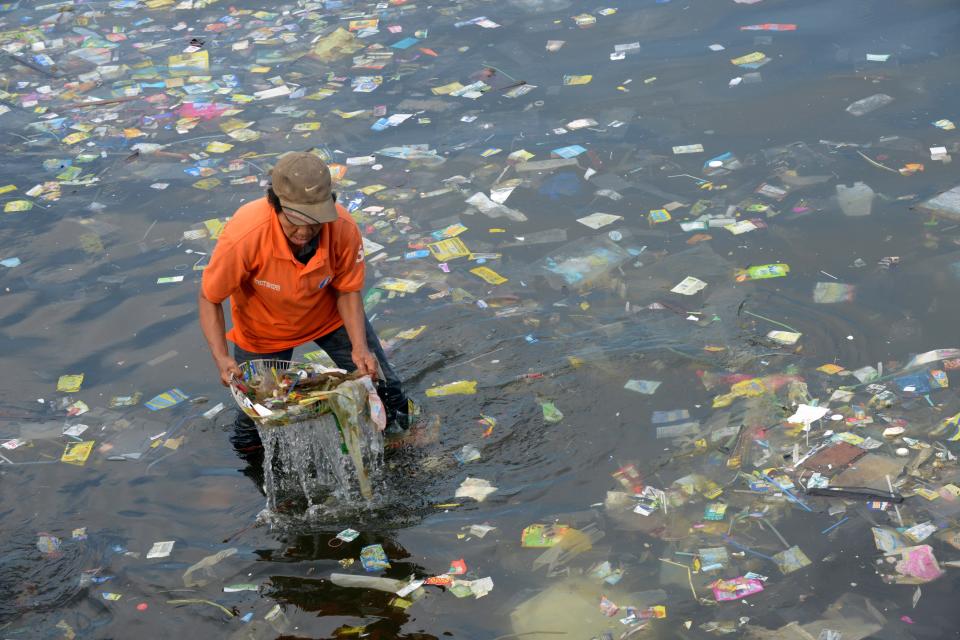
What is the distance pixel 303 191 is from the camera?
3.51 meters

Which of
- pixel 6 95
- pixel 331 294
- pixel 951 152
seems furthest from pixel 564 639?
pixel 6 95

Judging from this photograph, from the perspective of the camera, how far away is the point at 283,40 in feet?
30.3

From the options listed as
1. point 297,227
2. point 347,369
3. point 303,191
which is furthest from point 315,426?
point 303,191

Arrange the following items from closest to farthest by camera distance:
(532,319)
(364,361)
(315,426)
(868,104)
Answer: (364,361)
(315,426)
(532,319)
(868,104)

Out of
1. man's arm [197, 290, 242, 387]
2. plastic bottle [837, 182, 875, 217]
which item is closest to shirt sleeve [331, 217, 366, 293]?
man's arm [197, 290, 242, 387]

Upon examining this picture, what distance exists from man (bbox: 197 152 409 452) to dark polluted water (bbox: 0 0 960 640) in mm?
809

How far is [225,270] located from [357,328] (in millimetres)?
659

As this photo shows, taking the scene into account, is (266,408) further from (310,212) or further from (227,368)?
(310,212)

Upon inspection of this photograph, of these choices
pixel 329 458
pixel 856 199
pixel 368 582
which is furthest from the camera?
pixel 856 199

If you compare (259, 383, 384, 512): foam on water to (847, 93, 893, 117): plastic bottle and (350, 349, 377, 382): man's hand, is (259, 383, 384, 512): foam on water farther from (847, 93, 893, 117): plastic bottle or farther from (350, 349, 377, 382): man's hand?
(847, 93, 893, 117): plastic bottle

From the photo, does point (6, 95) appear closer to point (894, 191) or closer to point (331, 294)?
point (331, 294)

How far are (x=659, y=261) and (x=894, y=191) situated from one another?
1.65 m

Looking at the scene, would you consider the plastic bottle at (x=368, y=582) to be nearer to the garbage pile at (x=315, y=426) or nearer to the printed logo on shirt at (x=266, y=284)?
the garbage pile at (x=315, y=426)

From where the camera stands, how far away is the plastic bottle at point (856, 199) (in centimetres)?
600
